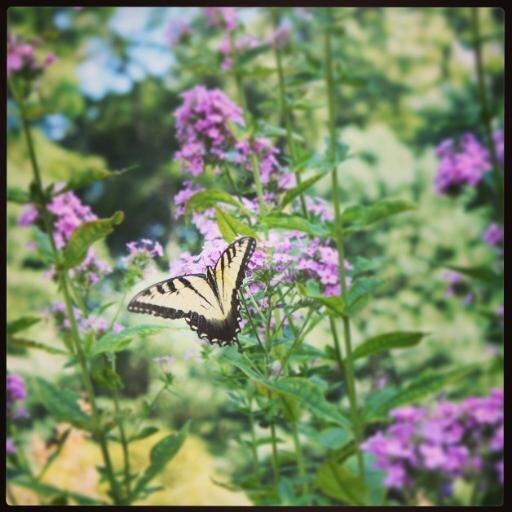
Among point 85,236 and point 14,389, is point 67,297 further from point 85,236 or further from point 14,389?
point 14,389

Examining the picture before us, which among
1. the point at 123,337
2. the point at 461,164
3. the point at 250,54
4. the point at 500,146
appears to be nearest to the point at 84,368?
the point at 123,337

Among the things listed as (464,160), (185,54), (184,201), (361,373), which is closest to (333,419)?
(184,201)

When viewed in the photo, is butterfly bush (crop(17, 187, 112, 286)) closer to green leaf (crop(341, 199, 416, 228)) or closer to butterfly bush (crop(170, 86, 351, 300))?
butterfly bush (crop(170, 86, 351, 300))

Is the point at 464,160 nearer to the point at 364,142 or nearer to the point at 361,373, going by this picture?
the point at 361,373

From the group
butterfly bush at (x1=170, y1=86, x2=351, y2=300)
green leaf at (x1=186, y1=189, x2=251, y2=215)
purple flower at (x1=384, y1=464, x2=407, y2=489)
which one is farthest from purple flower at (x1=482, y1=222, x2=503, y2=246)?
green leaf at (x1=186, y1=189, x2=251, y2=215)

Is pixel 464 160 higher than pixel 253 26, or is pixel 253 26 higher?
Answer: pixel 253 26

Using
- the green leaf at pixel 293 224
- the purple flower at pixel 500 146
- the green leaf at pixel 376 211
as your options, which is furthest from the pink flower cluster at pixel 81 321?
the purple flower at pixel 500 146
